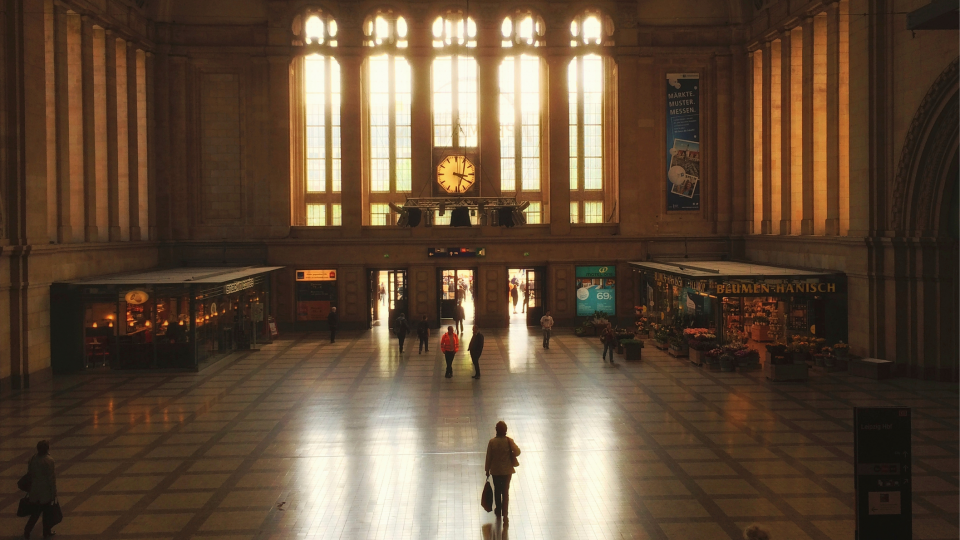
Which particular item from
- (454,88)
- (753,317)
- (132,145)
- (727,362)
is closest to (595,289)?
(753,317)

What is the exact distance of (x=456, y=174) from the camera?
33.5 m

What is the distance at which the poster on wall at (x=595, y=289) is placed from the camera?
114 ft

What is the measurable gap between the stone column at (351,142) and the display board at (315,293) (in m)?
2.70

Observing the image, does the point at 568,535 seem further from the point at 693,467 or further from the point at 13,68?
the point at 13,68

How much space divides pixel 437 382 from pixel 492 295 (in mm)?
13083

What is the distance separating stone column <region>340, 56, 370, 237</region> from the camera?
112ft

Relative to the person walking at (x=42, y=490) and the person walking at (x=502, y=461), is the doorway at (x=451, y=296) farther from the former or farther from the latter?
the person walking at (x=42, y=490)

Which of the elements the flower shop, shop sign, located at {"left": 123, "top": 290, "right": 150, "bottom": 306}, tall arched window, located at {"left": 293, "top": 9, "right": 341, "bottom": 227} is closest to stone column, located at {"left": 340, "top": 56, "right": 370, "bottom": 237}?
tall arched window, located at {"left": 293, "top": 9, "right": 341, "bottom": 227}

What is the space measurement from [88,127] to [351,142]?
10.8 m

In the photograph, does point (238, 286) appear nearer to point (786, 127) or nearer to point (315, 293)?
point (315, 293)

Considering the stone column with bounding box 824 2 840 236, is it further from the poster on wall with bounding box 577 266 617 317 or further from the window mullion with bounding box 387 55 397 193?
the window mullion with bounding box 387 55 397 193

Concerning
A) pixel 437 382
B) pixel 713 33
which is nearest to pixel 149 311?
pixel 437 382

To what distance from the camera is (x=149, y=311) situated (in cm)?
2419

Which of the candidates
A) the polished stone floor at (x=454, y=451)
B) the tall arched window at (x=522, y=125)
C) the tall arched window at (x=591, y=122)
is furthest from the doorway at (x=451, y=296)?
the polished stone floor at (x=454, y=451)
